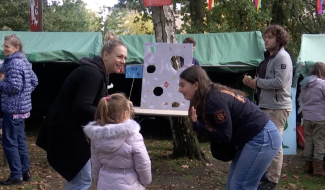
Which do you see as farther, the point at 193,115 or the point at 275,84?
the point at 275,84

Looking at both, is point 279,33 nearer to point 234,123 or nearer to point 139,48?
point 234,123

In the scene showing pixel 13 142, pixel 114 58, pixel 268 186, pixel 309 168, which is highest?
pixel 114 58

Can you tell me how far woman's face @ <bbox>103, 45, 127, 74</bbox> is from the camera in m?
3.04

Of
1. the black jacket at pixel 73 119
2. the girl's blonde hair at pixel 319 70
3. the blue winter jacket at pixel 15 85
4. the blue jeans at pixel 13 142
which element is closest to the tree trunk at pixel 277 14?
the girl's blonde hair at pixel 319 70

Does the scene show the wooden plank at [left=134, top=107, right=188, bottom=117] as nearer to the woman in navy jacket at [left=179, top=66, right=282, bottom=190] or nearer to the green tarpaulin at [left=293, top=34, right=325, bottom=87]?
the woman in navy jacket at [left=179, top=66, right=282, bottom=190]

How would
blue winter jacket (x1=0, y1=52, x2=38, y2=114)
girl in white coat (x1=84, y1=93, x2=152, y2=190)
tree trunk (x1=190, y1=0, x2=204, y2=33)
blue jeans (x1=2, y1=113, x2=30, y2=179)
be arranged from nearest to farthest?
girl in white coat (x1=84, y1=93, x2=152, y2=190)
blue winter jacket (x1=0, y1=52, x2=38, y2=114)
blue jeans (x1=2, y1=113, x2=30, y2=179)
tree trunk (x1=190, y1=0, x2=204, y2=33)

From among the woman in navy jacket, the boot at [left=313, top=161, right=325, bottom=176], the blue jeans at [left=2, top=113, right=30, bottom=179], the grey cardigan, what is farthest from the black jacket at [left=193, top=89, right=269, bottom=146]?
the boot at [left=313, top=161, right=325, bottom=176]

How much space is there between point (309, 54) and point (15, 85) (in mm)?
5481

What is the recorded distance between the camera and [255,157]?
3.01m

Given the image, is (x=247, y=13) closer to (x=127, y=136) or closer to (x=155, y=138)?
(x=155, y=138)

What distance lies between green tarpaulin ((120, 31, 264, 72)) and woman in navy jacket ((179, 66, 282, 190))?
4605 millimetres

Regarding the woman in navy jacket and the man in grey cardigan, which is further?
the man in grey cardigan

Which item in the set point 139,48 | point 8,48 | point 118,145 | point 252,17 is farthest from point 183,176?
point 252,17

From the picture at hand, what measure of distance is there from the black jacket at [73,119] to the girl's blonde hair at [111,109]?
0.15 metres
